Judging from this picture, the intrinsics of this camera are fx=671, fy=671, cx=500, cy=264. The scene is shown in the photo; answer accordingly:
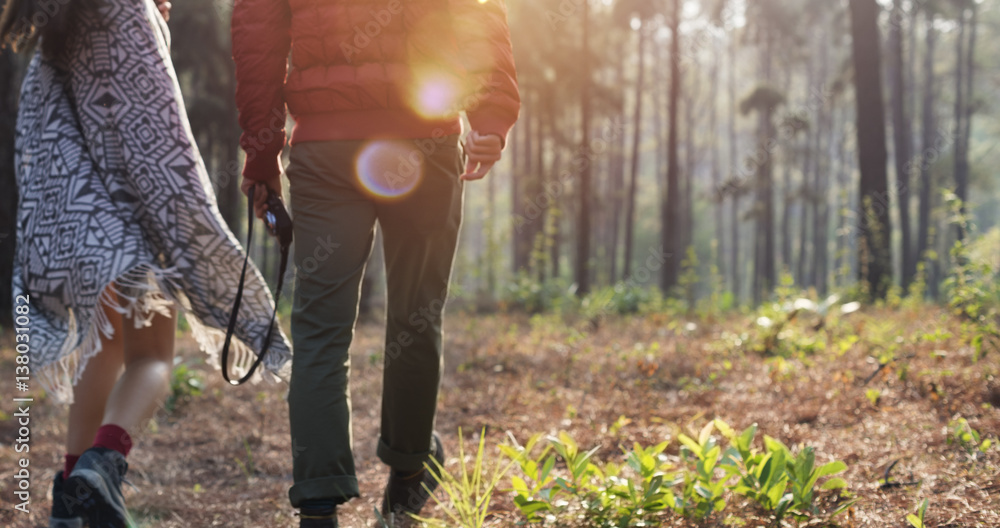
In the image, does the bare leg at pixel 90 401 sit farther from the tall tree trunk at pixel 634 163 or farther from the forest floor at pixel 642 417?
the tall tree trunk at pixel 634 163

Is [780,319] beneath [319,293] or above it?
beneath

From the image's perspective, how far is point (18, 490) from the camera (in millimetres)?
2648

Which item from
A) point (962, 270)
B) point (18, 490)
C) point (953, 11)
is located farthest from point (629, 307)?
point (953, 11)

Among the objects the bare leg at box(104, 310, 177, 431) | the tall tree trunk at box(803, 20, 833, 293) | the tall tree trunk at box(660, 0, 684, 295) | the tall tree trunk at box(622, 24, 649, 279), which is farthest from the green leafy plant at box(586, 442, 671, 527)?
the tall tree trunk at box(803, 20, 833, 293)

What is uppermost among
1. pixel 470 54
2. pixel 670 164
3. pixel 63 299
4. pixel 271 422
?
pixel 670 164

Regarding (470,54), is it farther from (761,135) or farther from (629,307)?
(761,135)

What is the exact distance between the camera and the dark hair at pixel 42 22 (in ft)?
6.81

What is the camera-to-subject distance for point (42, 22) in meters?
2.08

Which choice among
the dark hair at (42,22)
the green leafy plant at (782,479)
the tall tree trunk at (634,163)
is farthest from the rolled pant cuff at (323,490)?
the tall tree trunk at (634,163)

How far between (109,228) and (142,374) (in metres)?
0.47

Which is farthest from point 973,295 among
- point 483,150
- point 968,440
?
point 483,150

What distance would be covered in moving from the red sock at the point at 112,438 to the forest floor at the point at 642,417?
0.49 meters

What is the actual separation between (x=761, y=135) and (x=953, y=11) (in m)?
6.69

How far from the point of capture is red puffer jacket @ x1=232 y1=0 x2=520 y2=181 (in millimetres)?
1858
